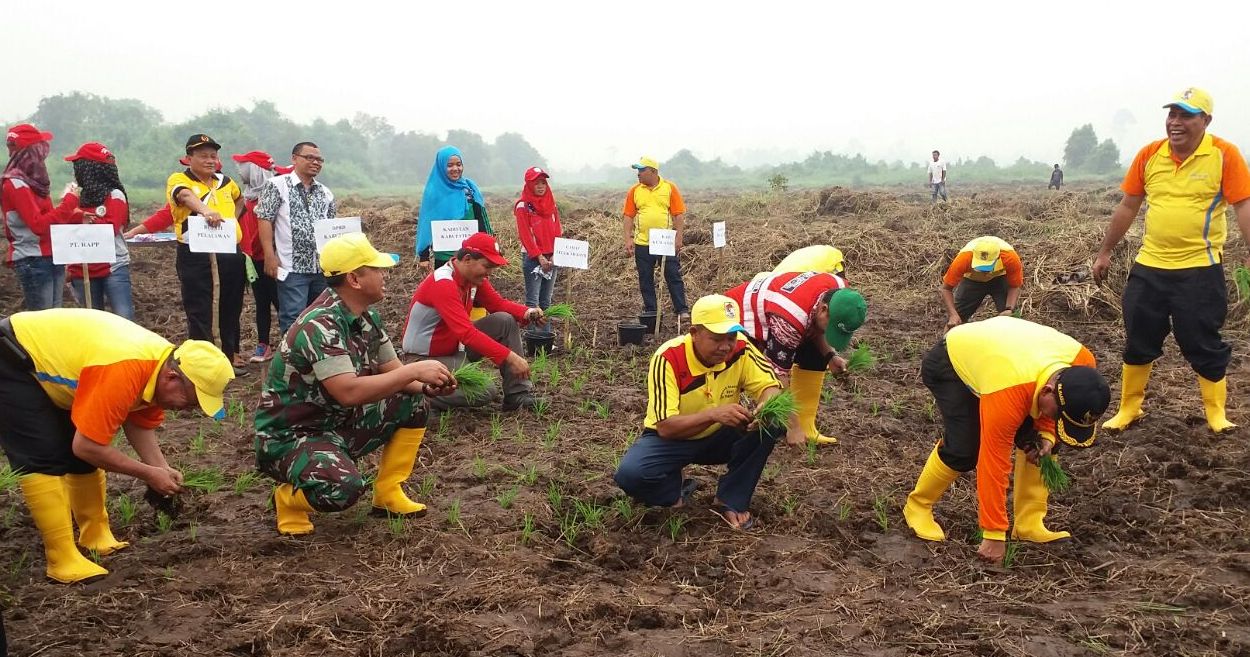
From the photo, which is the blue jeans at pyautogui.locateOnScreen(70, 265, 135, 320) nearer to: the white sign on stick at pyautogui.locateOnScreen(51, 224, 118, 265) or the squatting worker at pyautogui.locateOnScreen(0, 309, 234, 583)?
the white sign on stick at pyautogui.locateOnScreen(51, 224, 118, 265)

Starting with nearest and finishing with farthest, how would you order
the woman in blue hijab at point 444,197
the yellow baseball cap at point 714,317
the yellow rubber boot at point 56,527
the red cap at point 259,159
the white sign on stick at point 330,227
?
1. the yellow rubber boot at point 56,527
2. the yellow baseball cap at point 714,317
3. the white sign on stick at point 330,227
4. the red cap at point 259,159
5. the woman in blue hijab at point 444,197

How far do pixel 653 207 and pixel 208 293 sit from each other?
13.0ft

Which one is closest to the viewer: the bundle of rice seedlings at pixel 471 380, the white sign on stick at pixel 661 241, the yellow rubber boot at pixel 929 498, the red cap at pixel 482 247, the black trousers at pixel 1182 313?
the yellow rubber boot at pixel 929 498

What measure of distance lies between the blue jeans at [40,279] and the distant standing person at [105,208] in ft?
0.54

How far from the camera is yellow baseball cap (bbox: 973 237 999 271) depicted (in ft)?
19.1

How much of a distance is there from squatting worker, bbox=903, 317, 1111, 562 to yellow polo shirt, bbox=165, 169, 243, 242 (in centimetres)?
488

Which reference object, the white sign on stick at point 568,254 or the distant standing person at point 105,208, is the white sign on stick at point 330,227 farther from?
the white sign on stick at point 568,254

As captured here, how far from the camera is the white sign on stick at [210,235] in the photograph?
19.7 feet

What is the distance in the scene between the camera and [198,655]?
9.40 feet

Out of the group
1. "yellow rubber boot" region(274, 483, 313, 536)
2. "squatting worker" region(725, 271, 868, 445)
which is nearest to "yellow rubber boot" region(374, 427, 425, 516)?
"yellow rubber boot" region(274, 483, 313, 536)

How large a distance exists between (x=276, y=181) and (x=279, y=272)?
2.16ft

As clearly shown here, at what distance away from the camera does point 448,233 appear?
22.3 feet

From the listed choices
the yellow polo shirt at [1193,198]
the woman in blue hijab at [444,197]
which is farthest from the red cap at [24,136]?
the yellow polo shirt at [1193,198]

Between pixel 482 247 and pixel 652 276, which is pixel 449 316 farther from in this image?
pixel 652 276
